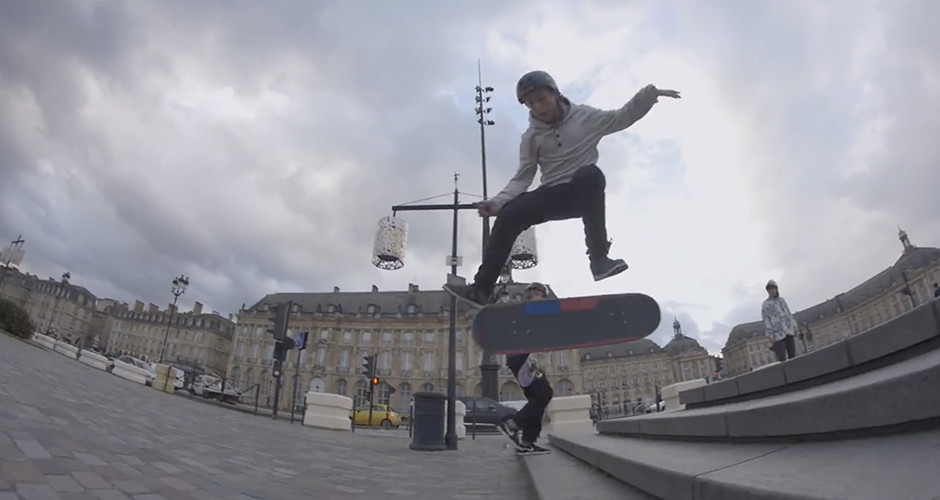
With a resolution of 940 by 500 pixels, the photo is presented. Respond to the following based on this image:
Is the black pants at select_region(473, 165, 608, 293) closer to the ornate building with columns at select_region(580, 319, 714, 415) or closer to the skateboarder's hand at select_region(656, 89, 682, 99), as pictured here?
the skateboarder's hand at select_region(656, 89, 682, 99)

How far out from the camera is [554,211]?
3.52 metres

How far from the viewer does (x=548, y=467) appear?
192 inches

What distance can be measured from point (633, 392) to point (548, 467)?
8640 cm

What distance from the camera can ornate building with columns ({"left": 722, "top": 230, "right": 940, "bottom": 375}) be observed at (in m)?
40.0

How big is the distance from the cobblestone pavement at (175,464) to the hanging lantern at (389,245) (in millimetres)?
3868

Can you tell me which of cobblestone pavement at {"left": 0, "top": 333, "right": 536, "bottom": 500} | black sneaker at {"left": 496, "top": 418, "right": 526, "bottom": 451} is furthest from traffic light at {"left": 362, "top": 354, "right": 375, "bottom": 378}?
black sneaker at {"left": 496, "top": 418, "right": 526, "bottom": 451}

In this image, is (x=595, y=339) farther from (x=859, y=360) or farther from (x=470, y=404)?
(x=470, y=404)

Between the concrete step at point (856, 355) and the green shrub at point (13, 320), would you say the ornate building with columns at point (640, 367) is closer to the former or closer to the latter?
the green shrub at point (13, 320)

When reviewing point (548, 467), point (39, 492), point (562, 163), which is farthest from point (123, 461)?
point (562, 163)

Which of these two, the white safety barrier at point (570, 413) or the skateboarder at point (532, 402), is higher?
the skateboarder at point (532, 402)

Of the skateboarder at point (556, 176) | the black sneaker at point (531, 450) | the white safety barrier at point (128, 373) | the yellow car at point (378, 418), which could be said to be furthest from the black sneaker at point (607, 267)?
the yellow car at point (378, 418)

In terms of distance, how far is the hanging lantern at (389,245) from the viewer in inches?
373

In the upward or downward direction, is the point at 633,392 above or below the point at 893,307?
below

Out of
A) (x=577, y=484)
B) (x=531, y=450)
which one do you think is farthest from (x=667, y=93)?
(x=531, y=450)
